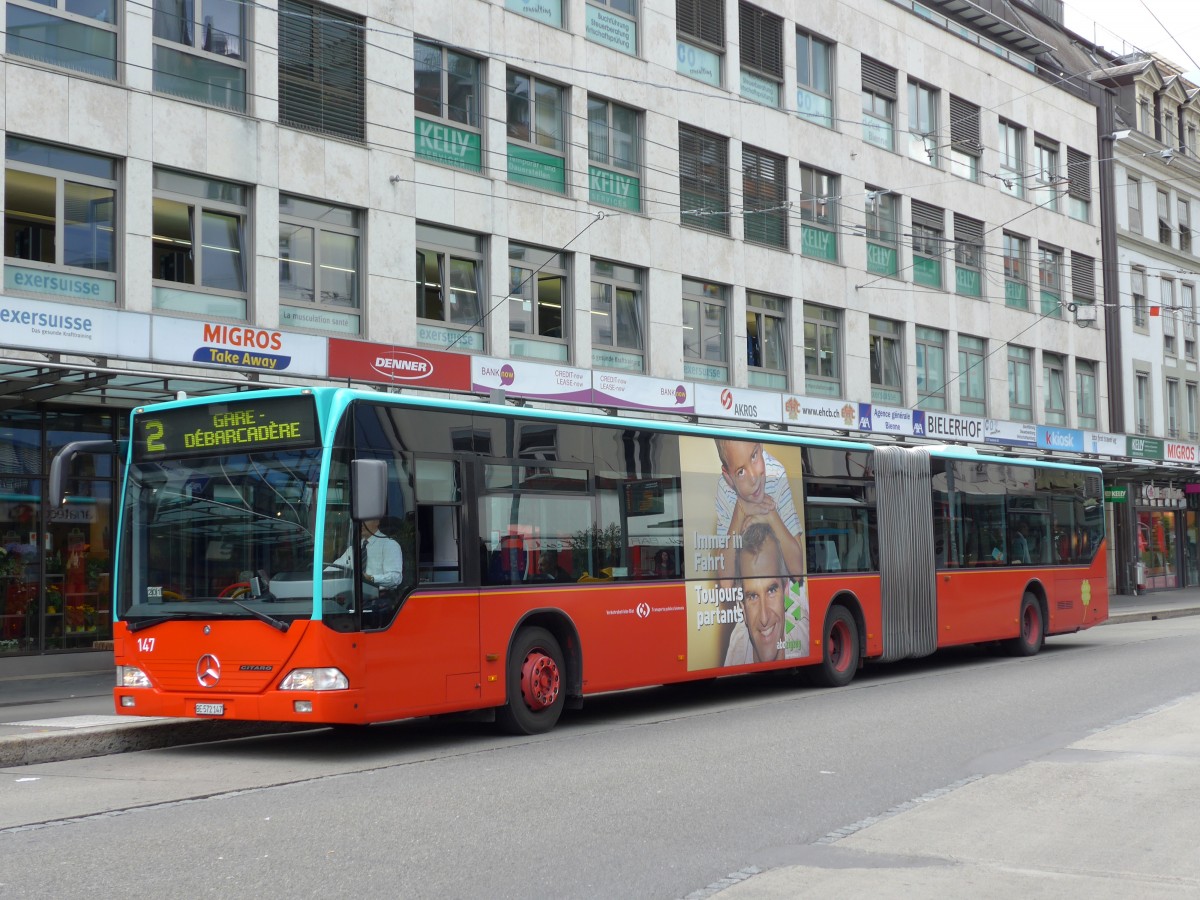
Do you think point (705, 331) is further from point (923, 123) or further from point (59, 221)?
point (59, 221)

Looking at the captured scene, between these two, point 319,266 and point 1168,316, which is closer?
point 319,266

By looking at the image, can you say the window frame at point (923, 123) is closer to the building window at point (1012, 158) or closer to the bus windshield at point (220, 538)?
the building window at point (1012, 158)

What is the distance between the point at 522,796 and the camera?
29.9 ft

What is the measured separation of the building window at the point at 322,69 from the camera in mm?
21328

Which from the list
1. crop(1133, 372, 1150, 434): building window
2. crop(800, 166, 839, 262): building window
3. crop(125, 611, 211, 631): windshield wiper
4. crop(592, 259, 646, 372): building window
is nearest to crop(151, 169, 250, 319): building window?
crop(592, 259, 646, 372): building window

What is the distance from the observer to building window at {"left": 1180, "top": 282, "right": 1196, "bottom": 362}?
159ft

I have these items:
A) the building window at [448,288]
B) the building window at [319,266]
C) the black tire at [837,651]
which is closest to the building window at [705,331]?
the building window at [448,288]

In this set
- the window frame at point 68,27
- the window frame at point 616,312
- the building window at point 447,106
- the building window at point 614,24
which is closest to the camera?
the window frame at point 68,27

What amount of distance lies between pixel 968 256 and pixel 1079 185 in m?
7.74

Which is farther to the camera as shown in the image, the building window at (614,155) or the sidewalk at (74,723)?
the building window at (614,155)

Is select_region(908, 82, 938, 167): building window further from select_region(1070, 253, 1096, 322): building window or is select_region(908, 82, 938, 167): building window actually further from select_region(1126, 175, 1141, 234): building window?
select_region(1126, 175, 1141, 234): building window

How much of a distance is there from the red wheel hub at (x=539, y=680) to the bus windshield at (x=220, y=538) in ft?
8.44

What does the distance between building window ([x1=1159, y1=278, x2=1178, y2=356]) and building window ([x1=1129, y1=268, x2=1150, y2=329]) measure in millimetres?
1099

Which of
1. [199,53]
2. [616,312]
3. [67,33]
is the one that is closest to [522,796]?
[67,33]
